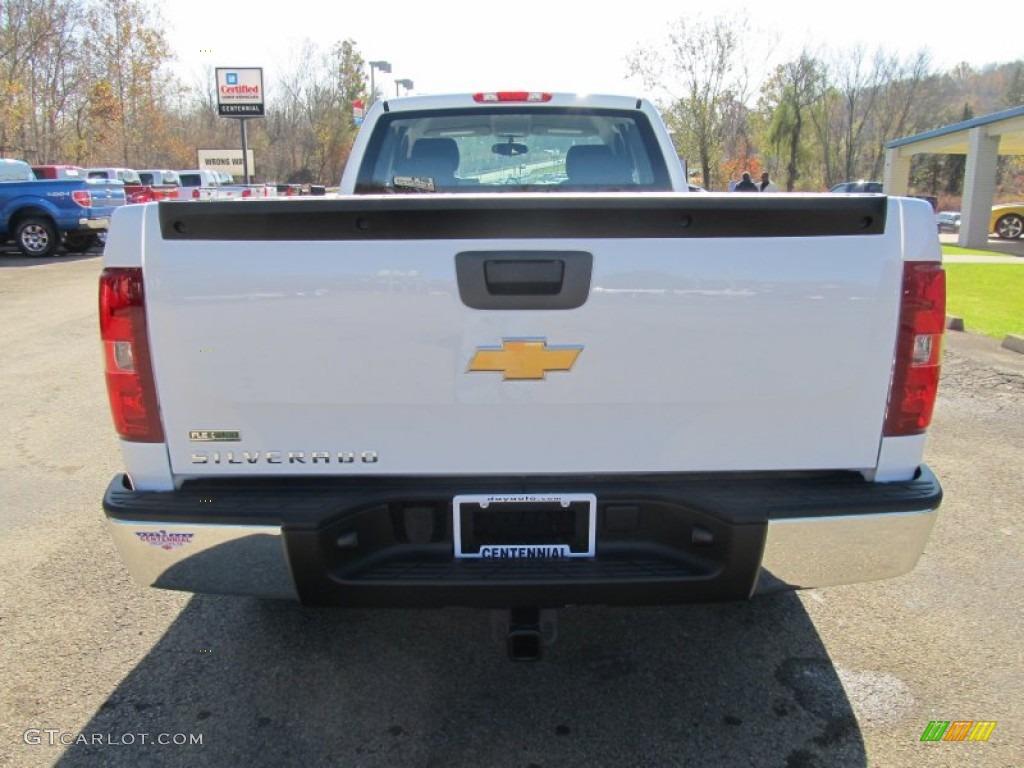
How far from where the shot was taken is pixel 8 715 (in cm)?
259

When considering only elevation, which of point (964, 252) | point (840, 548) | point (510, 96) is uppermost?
point (510, 96)

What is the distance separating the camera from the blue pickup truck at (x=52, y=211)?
54.6ft

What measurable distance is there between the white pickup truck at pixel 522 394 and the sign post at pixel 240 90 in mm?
34099

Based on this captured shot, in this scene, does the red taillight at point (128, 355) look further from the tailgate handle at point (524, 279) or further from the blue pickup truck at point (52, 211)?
the blue pickup truck at point (52, 211)

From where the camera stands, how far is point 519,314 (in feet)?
6.95

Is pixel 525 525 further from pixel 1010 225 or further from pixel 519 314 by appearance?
pixel 1010 225

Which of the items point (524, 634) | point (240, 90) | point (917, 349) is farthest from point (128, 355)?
point (240, 90)

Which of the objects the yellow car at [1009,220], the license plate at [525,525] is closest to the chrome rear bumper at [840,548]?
the license plate at [525,525]

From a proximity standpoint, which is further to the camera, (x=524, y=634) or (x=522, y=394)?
(x=524, y=634)

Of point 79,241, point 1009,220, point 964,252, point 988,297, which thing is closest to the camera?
point 988,297

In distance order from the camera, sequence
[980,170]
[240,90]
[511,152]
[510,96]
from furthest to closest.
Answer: [240,90], [980,170], [511,152], [510,96]

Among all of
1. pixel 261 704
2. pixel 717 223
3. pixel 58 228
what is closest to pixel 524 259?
pixel 717 223

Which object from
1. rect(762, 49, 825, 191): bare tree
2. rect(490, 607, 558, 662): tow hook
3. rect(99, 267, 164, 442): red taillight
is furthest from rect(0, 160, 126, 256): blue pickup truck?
rect(762, 49, 825, 191): bare tree

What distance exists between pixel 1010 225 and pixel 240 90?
30.7 meters
